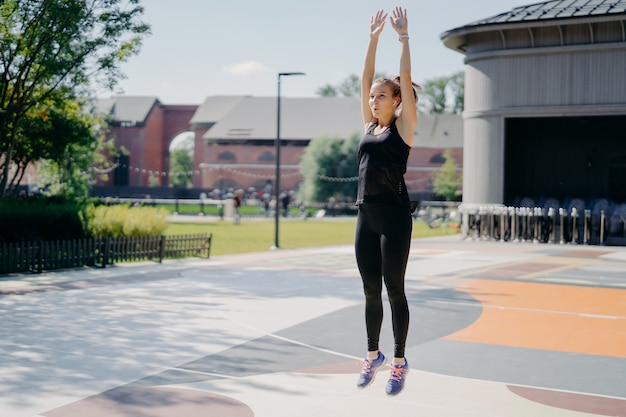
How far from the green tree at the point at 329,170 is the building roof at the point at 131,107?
85.3 feet

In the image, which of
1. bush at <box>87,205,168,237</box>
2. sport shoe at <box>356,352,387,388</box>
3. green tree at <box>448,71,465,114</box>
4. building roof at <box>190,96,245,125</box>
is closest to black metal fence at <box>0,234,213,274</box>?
bush at <box>87,205,168,237</box>

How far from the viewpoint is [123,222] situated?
19.3m

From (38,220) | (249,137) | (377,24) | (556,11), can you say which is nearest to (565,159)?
(556,11)

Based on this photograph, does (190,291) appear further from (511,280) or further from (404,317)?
(404,317)

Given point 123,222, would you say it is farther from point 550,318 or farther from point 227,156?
point 227,156

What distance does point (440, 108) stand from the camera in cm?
10750

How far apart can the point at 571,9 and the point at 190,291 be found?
71.1 ft

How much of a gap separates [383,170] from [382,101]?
21.3 inches

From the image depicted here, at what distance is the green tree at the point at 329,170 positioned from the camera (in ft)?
221

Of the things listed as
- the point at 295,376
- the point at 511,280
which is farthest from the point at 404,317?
the point at 511,280

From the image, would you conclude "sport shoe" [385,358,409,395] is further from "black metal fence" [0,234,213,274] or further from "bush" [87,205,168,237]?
"bush" [87,205,168,237]

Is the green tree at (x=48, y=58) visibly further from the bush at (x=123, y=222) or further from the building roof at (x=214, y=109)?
the building roof at (x=214, y=109)

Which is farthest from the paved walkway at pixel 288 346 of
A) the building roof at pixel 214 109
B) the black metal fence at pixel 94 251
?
the building roof at pixel 214 109

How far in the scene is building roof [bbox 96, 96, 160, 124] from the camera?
86188 millimetres
